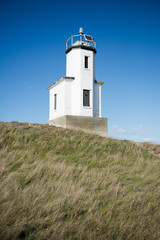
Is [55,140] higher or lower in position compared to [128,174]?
higher

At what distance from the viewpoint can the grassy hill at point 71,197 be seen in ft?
14.3

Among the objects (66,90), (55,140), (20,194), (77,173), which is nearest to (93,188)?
(77,173)

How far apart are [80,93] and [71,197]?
1233 cm

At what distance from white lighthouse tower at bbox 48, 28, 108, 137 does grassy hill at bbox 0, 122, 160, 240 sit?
19.6 feet

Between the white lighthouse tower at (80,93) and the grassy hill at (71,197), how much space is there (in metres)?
5.98

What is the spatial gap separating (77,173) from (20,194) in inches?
114

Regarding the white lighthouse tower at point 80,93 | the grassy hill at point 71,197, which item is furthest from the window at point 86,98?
the grassy hill at point 71,197

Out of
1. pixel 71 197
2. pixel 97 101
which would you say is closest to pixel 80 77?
pixel 97 101

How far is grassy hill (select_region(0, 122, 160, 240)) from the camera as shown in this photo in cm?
435

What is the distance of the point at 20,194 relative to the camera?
5574 mm

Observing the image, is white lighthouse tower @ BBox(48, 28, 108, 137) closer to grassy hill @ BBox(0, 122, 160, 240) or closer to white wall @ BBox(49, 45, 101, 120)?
white wall @ BBox(49, 45, 101, 120)

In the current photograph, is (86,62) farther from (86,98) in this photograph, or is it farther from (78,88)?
(86,98)

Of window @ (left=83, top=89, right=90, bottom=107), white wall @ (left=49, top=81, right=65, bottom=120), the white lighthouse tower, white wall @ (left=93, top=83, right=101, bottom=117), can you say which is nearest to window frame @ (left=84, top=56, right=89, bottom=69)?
the white lighthouse tower

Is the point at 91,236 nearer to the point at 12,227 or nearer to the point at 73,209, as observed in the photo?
the point at 73,209
